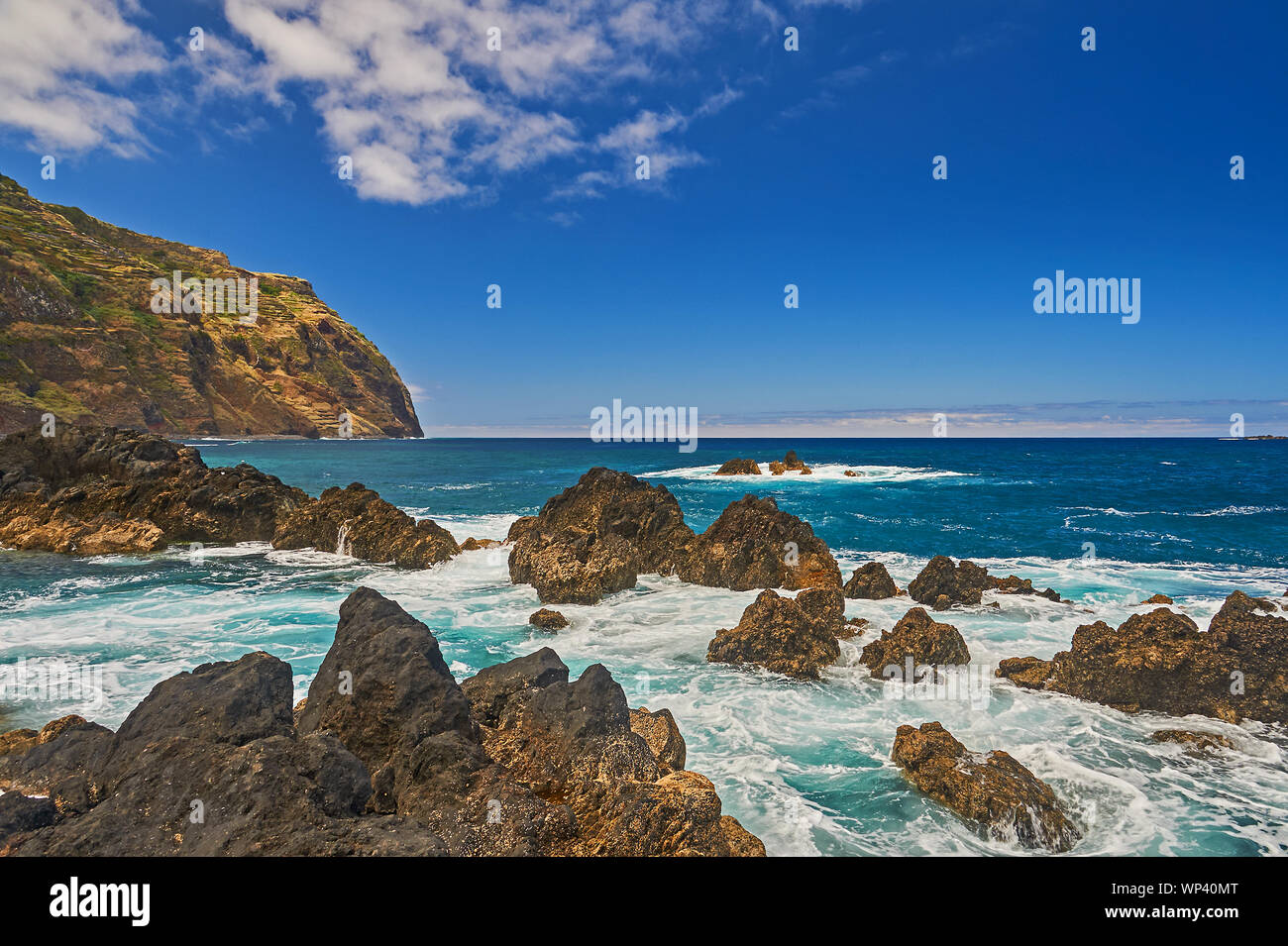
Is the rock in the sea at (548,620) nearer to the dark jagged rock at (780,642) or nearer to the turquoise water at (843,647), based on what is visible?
the turquoise water at (843,647)

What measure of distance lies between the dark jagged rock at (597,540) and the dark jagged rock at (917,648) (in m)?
8.89

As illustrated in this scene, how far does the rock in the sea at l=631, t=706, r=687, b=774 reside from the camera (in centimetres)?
770

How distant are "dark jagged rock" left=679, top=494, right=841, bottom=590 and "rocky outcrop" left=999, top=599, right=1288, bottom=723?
7794mm

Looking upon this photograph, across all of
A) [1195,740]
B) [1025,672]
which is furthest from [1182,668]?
[1025,672]

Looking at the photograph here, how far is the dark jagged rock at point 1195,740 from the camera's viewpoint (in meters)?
9.44

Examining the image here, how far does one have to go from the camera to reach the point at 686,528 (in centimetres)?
2295

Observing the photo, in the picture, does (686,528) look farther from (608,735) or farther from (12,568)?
(12,568)

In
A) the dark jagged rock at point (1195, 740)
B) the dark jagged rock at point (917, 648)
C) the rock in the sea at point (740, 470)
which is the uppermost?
the rock in the sea at point (740, 470)

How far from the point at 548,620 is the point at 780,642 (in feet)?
21.3

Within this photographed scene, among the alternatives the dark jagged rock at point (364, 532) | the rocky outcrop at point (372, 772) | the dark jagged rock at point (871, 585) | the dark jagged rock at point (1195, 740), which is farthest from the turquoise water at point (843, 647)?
the rocky outcrop at point (372, 772)

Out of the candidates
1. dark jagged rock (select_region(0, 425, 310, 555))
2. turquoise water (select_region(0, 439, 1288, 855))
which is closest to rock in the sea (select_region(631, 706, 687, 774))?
turquoise water (select_region(0, 439, 1288, 855))
